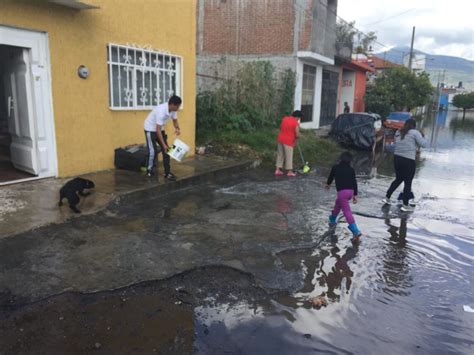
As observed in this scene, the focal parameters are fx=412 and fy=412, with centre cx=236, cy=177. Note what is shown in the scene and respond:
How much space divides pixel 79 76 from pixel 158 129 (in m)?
1.74

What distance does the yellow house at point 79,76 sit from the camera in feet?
22.7

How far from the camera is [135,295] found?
12.7ft

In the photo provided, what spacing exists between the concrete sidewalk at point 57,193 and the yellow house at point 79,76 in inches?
21.7

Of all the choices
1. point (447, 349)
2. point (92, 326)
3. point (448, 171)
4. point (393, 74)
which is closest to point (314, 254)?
point (447, 349)

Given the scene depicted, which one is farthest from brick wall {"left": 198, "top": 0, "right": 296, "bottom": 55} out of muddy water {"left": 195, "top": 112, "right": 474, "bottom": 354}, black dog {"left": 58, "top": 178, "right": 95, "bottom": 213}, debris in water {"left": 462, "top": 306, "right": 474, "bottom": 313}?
debris in water {"left": 462, "top": 306, "right": 474, "bottom": 313}

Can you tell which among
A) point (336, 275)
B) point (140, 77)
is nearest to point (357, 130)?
point (140, 77)

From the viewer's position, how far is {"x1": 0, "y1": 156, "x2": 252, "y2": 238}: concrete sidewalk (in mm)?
5387

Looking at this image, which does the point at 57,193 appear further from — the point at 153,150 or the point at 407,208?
the point at 407,208

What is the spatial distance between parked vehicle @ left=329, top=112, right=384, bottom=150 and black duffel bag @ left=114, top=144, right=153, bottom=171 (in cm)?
1060

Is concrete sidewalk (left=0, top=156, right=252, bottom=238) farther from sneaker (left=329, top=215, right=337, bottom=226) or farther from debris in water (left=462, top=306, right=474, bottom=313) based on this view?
debris in water (left=462, top=306, right=474, bottom=313)

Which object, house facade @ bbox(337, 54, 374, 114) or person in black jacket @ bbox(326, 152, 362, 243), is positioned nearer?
person in black jacket @ bbox(326, 152, 362, 243)

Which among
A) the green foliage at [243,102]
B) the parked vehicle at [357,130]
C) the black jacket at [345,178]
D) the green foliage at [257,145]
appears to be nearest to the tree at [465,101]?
the parked vehicle at [357,130]

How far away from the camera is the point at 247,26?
18.5 m

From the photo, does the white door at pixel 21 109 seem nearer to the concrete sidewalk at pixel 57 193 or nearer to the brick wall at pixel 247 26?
the concrete sidewalk at pixel 57 193
